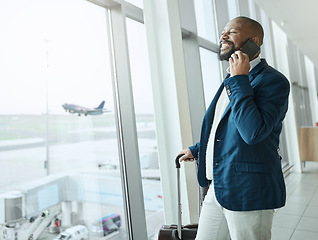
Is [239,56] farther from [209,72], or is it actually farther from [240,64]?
[209,72]

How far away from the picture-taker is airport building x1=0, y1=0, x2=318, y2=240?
6.19 feet

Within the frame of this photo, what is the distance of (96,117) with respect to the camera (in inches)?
94.5

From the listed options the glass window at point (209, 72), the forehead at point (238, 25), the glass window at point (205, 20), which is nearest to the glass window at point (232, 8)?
the glass window at point (205, 20)

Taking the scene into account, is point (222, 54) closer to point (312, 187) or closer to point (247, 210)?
point (247, 210)

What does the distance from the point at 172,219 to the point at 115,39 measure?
169cm

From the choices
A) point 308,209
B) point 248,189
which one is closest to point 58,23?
point 248,189

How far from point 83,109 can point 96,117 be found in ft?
0.45

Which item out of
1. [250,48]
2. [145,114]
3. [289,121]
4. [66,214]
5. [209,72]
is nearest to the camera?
[250,48]

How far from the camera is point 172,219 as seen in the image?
2525mm

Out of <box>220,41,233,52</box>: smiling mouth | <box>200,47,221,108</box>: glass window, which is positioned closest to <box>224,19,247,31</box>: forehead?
<box>220,41,233,52</box>: smiling mouth

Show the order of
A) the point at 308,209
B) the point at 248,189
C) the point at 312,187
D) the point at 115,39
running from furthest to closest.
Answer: the point at 312,187 → the point at 308,209 → the point at 115,39 → the point at 248,189

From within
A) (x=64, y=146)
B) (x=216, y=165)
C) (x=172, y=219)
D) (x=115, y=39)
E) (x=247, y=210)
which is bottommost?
(x=172, y=219)

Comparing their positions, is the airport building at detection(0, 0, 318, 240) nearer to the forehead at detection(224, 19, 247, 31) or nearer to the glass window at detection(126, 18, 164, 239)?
the glass window at detection(126, 18, 164, 239)

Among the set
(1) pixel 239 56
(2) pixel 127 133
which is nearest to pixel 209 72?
(2) pixel 127 133
